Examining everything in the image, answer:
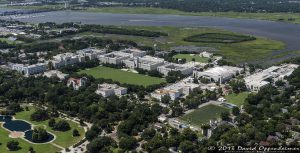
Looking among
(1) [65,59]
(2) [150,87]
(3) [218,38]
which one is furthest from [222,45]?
(2) [150,87]

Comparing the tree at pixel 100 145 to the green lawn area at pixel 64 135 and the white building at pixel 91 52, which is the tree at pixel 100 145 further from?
the white building at pixel 91 52

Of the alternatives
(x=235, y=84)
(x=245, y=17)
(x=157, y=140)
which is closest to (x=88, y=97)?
(x=157, y=140)

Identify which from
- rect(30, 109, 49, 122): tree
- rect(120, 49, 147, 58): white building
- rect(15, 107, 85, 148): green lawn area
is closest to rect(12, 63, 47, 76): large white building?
rect(120, 49, 147, 58): white building

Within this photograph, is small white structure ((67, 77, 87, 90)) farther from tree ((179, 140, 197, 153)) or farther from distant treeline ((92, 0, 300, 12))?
distant treeline ((92, 0, 300, 12))

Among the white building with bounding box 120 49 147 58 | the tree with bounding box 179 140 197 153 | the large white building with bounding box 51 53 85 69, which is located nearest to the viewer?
the tree with bounding box 179 140 197 153

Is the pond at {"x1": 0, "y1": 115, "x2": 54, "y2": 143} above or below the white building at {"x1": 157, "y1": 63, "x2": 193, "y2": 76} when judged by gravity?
below

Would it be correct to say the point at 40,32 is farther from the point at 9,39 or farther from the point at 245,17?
the point at 245,17

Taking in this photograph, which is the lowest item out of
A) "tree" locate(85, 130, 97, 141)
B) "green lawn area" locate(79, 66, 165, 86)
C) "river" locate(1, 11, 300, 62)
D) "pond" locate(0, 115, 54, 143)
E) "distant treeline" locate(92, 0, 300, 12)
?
"pond" locate(0, 115, 54, 143)
